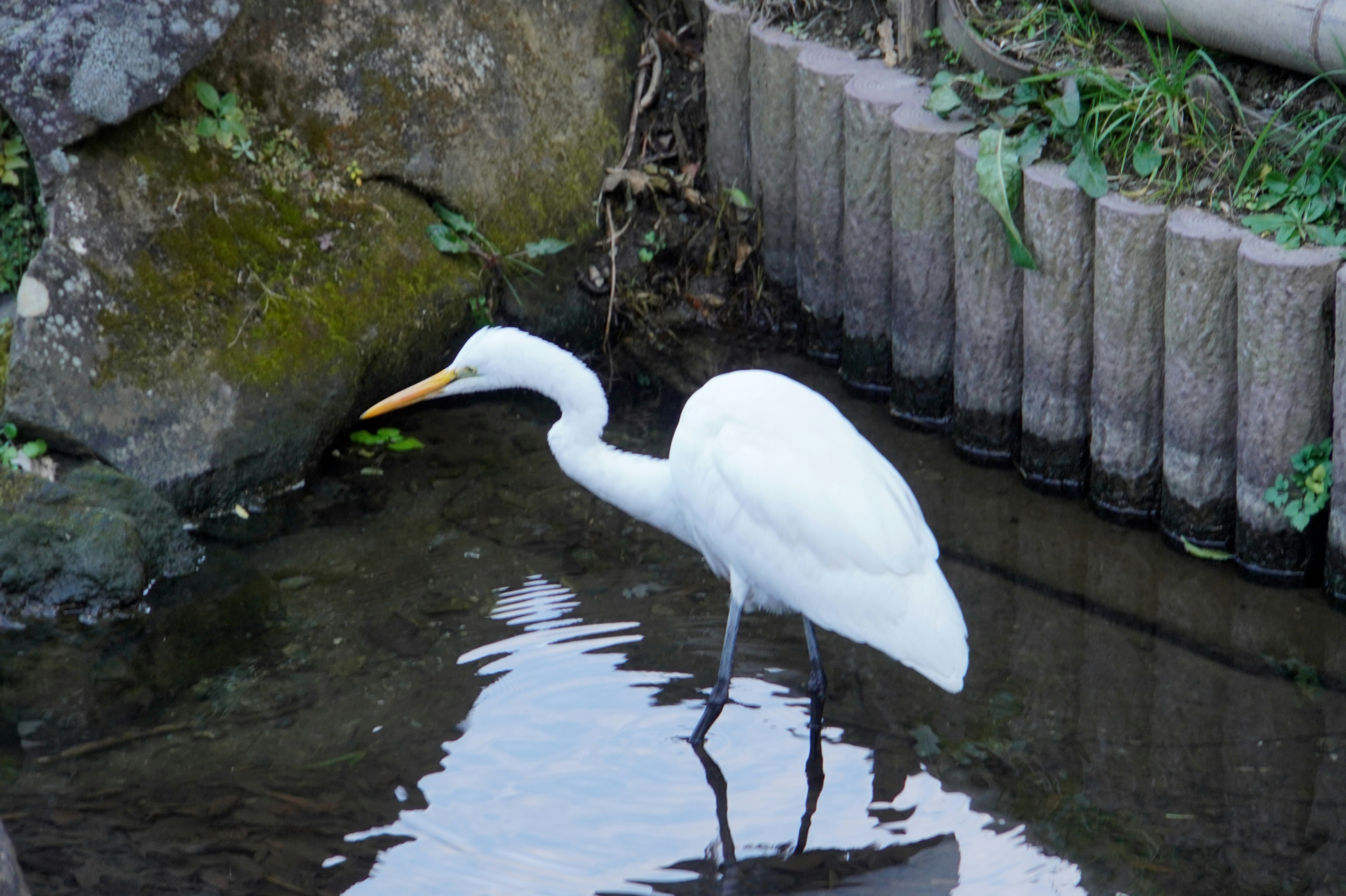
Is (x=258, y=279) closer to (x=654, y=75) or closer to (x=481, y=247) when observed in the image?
(x=481, y=247)

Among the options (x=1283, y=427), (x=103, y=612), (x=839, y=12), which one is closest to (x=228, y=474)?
(x=103, y=612)

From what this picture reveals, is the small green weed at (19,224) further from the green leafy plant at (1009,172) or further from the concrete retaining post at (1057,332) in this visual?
the concrete retaining post at (1057,332)

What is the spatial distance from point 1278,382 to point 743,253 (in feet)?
8.88

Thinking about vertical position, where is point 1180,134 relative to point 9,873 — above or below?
above

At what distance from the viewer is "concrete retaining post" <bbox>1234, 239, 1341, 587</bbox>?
154 inches

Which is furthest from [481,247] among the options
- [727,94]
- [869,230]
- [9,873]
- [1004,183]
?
[9,873]

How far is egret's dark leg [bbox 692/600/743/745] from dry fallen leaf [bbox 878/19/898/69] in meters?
2.65

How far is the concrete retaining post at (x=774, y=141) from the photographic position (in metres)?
5.63

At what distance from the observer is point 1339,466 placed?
395 cm

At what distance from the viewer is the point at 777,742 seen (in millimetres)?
3838

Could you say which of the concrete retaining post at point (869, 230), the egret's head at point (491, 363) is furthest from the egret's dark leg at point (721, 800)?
the concrete retaining post at point (869, 230)

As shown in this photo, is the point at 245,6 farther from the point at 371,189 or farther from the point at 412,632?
the point at 412,632

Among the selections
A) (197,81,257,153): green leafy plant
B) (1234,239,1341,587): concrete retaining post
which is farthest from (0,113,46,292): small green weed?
(1234,239,1341,587): concrete retaining post

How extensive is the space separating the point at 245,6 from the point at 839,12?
244cm
